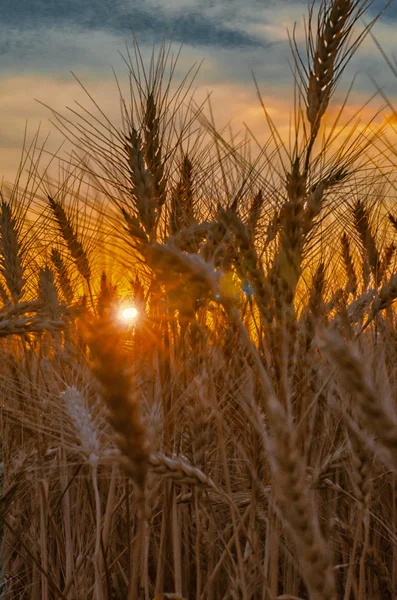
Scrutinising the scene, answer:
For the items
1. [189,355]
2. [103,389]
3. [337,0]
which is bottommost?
[103,389]

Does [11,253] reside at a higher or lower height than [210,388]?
higher

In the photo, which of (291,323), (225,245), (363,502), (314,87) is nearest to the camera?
(291,323)

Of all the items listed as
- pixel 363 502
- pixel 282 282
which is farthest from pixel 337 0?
pixel 363 502

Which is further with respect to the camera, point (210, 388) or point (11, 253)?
point (11, 253)

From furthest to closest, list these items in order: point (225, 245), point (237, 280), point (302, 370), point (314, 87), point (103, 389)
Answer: point (225, 245), point (237, 280), point (314, 87), point (302, 370), point (103, 389)

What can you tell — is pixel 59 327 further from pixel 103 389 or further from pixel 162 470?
pixel 103 389

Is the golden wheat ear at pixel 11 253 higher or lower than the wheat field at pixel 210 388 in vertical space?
higher

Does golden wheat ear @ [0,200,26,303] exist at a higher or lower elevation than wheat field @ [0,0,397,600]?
higher

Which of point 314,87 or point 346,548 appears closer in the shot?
point 314,87

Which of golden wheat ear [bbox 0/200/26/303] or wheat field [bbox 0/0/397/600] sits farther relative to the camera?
golden wheat ear [bbox 0/200/26/303]

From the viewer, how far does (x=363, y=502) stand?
124 cm

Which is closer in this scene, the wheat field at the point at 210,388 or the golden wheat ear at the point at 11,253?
the wheat field at the point at 210,388

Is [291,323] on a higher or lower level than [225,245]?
lower

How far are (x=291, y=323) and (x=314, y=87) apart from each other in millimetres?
677
